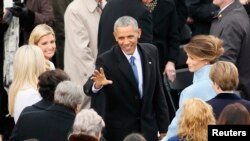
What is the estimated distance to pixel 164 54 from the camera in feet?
42.4

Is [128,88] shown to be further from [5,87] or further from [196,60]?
[5,87]

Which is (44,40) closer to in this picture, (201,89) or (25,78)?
(25,78)

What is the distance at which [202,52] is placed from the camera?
33.3 ft

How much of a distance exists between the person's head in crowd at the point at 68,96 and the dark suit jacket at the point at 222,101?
4.21 ft

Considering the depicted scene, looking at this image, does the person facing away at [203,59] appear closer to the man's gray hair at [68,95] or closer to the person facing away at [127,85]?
the person facing away at [127,85]

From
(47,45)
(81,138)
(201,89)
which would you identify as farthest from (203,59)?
(47,45)

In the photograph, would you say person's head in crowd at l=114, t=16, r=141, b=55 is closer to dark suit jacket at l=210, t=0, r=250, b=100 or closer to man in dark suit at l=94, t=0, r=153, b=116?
man in dark suit at l=94, t=0, r=153, b=116

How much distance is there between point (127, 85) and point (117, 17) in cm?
135

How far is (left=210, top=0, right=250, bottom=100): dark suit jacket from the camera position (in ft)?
38.4

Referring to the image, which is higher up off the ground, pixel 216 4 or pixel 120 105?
pixel 216 4

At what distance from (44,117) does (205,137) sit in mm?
1767

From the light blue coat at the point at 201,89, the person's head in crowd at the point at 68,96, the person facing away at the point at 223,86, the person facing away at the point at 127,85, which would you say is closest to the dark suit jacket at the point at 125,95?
the person facing away at the point at 127,85

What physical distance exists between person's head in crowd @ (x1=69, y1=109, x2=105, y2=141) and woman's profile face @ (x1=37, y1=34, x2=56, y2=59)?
2989 mm

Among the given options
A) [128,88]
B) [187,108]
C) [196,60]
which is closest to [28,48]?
[128,88]
